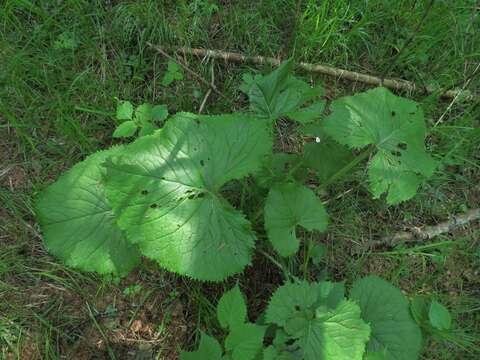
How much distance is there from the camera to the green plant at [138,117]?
2.20 meters

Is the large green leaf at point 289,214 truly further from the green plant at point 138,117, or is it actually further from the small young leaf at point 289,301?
the green plant at point 138,117

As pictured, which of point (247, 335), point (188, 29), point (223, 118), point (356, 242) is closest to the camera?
point (247, 335)

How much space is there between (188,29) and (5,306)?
1.89 m

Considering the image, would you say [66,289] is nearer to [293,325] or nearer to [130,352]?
[130,352]

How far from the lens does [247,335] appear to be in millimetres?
1700

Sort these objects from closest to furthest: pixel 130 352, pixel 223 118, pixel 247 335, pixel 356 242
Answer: pixel 247 335 < pixel 223 118 < pixel 130 352 < pixel 356 242

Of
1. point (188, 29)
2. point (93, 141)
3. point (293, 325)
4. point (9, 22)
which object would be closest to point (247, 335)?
point (293, 325)

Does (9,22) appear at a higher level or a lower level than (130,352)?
higher

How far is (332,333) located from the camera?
1691 millimetres

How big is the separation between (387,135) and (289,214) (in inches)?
24.6

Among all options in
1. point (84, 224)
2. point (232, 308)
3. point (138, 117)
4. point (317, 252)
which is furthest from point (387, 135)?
point (84, 224)

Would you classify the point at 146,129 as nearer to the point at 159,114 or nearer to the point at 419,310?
the point at 159,114

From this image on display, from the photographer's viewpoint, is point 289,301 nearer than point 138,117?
Yes

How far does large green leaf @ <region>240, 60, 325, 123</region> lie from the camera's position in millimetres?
2033
